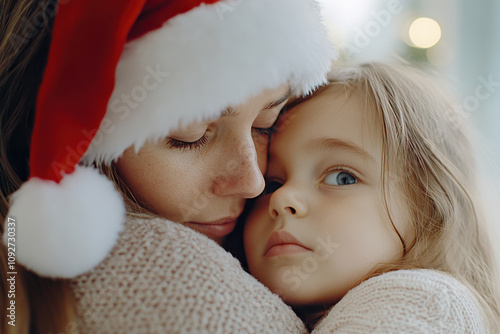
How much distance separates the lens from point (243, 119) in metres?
0.82

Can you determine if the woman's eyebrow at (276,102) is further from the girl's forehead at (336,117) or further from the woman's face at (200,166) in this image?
the girl's forehead at (336,117)

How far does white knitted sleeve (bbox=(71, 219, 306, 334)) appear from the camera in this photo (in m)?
0.63

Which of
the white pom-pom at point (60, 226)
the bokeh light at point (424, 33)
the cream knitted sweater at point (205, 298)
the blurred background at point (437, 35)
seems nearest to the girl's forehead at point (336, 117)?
the cream knitted sweater at point (205, 298)

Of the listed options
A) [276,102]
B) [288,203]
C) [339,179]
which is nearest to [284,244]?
[288,203]

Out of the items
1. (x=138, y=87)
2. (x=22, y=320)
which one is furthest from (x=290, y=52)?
(x=22, y=320)

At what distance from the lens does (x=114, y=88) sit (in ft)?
2.29

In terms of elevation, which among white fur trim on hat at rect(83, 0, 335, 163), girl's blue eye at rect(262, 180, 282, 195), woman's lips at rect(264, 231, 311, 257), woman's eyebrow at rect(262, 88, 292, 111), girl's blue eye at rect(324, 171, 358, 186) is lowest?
woman's lips at rect(264, 231, 311, 257)

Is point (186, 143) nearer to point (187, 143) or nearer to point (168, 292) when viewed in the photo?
point (187, 143)

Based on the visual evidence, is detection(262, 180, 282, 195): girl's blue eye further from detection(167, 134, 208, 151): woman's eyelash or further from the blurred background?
the blurred background

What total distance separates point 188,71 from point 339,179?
44cm

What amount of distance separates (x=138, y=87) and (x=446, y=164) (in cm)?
66

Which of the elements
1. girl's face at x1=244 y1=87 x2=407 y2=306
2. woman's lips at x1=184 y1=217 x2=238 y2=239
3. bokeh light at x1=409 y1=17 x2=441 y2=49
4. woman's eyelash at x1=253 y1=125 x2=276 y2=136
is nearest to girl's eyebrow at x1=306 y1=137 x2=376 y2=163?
girl's face at x1=244 y1=87 x2=407 y2=306

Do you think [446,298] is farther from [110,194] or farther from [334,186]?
[110,194]

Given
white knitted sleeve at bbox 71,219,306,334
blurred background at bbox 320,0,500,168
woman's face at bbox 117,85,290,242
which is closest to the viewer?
white knitted sleeve at bbox 71,219,306,334
